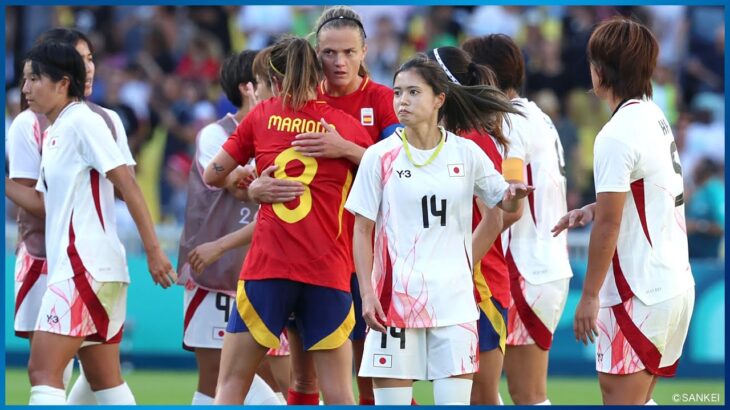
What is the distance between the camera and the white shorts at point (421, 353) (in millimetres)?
5828

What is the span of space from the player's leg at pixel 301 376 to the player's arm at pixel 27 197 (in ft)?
4.95

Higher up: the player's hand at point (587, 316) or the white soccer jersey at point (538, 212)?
the white soccer jersey at point (538, 212)

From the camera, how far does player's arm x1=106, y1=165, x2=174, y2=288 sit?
6.59m

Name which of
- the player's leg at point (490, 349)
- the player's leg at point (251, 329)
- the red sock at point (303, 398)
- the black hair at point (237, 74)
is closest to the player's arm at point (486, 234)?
the player's leg at point (490, 349)

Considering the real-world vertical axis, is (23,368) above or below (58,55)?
below

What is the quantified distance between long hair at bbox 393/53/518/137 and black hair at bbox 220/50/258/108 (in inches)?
65.3

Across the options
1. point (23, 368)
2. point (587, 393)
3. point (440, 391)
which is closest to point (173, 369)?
point (23, 368)

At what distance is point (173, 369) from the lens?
12680mm

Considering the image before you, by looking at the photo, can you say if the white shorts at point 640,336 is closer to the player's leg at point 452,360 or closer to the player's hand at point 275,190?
the player's leg at point 452,360

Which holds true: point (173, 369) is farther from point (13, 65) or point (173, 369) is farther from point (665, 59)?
point (665, 59)

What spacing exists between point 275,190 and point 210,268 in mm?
1414

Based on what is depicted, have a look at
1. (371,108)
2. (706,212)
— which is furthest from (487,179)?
(706,212)

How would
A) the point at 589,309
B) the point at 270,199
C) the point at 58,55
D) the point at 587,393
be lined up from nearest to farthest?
the point at 589,309 < the point at 270,199 < the point at 58,55 < the point at 587,393

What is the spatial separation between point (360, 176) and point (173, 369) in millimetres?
7199
